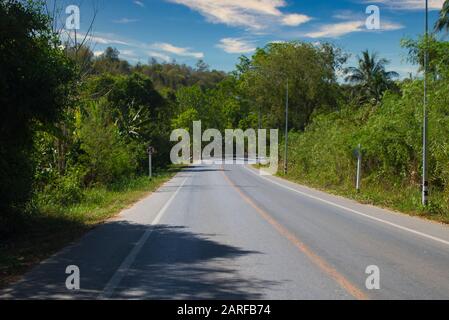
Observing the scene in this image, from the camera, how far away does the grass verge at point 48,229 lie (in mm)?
8891

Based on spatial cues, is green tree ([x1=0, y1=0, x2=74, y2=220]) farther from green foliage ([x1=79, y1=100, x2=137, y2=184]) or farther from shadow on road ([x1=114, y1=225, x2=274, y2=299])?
green foliage ([x1=79, y1=100, x2=137, y2=184])

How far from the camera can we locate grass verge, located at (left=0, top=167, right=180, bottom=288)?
889 centimetres

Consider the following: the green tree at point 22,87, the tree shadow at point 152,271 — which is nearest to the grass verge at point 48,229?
the tree shadow at point 152,271

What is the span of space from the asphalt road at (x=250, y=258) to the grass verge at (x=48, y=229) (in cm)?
38

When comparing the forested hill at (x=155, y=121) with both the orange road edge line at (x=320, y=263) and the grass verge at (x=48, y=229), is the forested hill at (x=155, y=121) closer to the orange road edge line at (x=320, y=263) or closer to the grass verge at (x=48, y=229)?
the grass verge at (x=48, y=229)

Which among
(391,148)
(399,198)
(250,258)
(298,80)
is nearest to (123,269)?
(250,258)

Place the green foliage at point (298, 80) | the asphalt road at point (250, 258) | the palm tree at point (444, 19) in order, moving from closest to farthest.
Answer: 1. the asphalt road at point (250, 258)
2. the palm tree at point (444, 19)
3. the green foliage at point (298, 80)

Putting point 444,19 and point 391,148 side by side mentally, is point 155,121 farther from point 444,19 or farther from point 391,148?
point 391,148

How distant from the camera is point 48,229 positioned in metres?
12.7

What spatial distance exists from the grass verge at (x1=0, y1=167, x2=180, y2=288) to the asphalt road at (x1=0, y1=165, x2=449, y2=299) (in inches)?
14.9

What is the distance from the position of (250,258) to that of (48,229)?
6004 mm

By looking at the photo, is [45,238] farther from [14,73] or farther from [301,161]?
[301,161]

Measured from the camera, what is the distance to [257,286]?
7094 millimetres
